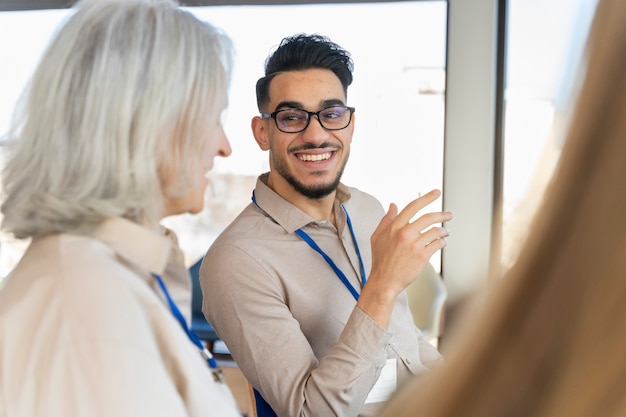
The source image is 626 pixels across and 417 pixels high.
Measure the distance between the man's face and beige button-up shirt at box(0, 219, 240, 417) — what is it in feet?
3.98

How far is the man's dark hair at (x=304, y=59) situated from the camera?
2273 mm

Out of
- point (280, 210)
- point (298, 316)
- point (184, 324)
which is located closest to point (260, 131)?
point (280, 210)

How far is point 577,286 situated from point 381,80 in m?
5.14

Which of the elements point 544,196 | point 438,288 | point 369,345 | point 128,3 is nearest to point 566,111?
point 544,196

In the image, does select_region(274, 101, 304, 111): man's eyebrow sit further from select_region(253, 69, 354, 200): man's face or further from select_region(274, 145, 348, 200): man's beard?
select_region(274, 145, 348, 200): man's beard

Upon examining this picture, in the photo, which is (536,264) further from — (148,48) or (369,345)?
(369,345)

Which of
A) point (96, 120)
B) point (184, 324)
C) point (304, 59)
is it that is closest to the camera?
point (96, 120)

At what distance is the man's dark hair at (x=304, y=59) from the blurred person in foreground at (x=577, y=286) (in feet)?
6.40

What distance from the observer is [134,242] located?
1.04 m

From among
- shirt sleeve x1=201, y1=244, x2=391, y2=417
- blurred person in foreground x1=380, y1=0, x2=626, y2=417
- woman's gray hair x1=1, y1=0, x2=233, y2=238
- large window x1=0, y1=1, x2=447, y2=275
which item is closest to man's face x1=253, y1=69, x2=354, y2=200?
shirt sleeve x1=201, y1=244, x2=391, y2=417

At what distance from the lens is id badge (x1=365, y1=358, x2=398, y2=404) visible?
2.02 metres

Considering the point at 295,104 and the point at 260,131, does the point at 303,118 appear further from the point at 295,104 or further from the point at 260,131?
the point at 260,131

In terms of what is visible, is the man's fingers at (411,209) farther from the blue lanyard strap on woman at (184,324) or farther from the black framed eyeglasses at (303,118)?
the blue lanyard strap on woman at (184,324)

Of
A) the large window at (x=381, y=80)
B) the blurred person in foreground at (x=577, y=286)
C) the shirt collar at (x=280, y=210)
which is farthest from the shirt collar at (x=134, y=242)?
the large window at (x=381, y=80)
